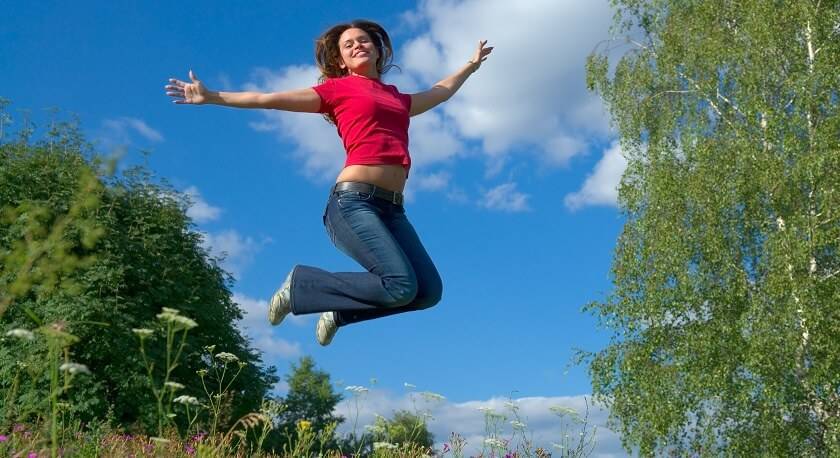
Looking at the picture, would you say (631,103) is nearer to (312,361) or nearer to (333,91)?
(333,91)

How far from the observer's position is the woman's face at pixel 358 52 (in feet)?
19.9

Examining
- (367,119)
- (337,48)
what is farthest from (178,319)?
(337,48)

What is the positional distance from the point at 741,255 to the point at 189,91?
13004 mm

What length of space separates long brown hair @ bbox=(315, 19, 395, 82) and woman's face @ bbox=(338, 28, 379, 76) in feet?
0.33

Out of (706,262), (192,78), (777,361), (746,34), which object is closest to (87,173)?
(192,78)

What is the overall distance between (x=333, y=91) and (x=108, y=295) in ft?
43.3

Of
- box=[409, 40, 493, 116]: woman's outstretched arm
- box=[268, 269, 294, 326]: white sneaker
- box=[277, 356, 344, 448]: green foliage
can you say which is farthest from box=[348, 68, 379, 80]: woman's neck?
box=[277, 356, 344, 448]: green foliage

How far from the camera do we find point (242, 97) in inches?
219

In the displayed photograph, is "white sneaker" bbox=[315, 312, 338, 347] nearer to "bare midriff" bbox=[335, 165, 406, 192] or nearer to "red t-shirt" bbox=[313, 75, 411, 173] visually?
"bare midriff" bbox=[335, 165, 406, 192]

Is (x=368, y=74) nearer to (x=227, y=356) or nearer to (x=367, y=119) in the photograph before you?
(x=367, y=119)

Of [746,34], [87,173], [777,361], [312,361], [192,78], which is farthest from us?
[312,361]

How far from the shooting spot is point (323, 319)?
604 centimetres

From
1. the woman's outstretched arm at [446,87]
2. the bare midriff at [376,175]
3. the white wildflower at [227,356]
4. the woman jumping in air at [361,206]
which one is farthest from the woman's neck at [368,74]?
the white wildflower at [227,356]

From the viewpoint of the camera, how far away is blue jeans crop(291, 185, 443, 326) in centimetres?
539
